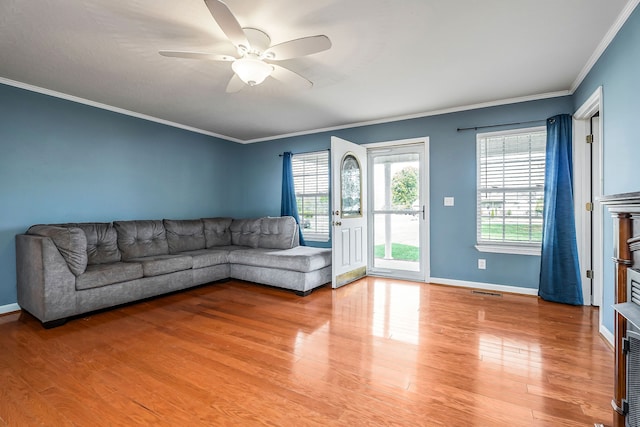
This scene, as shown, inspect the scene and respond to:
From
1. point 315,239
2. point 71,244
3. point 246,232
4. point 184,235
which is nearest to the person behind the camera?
point 71,244

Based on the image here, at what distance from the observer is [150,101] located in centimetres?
393

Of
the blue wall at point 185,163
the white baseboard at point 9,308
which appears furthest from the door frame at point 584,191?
the white baseboard at point 9,308

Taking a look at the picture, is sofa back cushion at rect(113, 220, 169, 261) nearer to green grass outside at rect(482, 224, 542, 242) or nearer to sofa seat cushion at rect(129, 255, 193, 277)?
sofa seat cushion at rect(129, 255, 193, 277)

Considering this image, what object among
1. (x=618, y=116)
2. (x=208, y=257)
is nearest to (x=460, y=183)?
(x=618, y=116)

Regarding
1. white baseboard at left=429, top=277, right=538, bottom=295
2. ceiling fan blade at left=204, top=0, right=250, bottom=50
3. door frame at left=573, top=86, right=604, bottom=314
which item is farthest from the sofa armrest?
door frame at left=573, top=86, right=604, bottom=314

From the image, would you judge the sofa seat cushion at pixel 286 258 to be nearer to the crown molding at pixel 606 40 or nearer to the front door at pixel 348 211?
the front door at pixel 348 211

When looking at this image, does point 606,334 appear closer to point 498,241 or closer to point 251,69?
point 498,241

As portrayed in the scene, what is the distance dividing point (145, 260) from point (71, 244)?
0.84 metres

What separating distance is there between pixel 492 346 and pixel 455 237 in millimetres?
2017

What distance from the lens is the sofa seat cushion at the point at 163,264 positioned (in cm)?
364

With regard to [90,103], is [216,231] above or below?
below

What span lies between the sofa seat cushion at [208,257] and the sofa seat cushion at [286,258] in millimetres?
104

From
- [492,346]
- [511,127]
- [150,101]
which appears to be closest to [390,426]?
[492,346]

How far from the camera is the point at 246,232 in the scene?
17.3 feet
